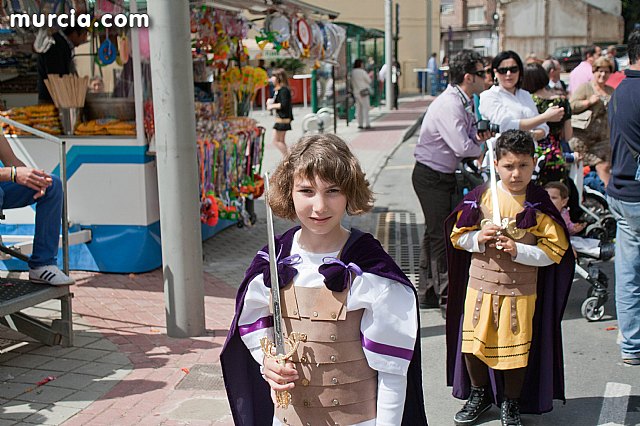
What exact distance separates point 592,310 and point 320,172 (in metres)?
4.28

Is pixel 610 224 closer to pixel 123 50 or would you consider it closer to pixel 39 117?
pixel 123 50

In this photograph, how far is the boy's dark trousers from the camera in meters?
6.36

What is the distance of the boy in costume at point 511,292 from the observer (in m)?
4.30

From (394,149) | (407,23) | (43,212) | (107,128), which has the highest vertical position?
(407,23)

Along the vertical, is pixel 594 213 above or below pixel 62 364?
Result: above

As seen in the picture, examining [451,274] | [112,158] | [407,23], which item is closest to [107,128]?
[112,158]

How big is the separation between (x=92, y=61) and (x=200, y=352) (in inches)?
168

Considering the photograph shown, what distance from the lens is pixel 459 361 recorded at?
4.57 m

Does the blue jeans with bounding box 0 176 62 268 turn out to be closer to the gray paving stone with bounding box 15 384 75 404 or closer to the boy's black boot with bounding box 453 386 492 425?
the gray paving stone with bounding box 15 384 75 404

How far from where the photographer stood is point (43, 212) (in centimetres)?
548

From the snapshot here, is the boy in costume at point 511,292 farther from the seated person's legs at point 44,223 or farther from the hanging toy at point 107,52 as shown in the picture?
the hanging toy at point 107,52

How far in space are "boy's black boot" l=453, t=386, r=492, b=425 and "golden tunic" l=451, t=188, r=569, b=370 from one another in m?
0.27

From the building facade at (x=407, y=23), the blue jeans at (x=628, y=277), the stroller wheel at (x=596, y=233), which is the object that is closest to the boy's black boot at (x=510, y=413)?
the blue jeans at (x=628, y=277)

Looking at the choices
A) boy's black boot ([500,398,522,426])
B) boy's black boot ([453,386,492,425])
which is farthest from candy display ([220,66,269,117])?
boy's black boot ([500,398,522,426])
